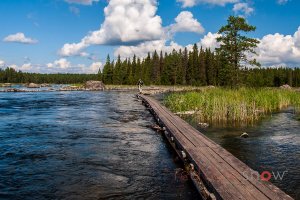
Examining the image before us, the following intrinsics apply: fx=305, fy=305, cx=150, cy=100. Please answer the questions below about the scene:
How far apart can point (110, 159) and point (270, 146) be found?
7.00 meters

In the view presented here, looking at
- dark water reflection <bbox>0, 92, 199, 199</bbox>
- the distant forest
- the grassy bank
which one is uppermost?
the distant forest

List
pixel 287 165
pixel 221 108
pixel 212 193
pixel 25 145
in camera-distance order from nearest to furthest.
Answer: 1. pixel 212 193
2. pixel 287 165
3. pixel 25 145
4. pixel 221 108

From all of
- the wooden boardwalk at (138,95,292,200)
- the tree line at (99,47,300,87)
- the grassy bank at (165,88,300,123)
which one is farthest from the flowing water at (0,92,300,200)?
the tree line at (99,47,300,87)

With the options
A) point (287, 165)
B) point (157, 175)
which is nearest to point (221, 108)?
point (287, 165)

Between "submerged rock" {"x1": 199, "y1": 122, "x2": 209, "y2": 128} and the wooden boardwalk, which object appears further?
"submerged rock" {"x1": 199, "y1": 122, "x2": 209, "y2": 128}

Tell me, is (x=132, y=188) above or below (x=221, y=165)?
below

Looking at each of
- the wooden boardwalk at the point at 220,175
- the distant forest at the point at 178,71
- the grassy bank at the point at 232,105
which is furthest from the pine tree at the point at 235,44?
the distant forest at the point at 178,71

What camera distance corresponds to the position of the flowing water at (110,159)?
26.9ft

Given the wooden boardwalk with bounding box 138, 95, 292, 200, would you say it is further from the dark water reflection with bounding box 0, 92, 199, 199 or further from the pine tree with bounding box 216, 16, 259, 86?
the pine tree with bounding box 216, 16, 259, 86

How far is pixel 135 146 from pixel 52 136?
4.83 m

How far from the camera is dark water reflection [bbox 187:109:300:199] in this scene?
9.41 m

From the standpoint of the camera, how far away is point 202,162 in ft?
28.9

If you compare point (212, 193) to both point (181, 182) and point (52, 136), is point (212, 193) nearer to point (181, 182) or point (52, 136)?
point (181, 182)

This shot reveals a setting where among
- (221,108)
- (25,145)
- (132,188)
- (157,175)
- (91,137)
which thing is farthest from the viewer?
(221,108)
